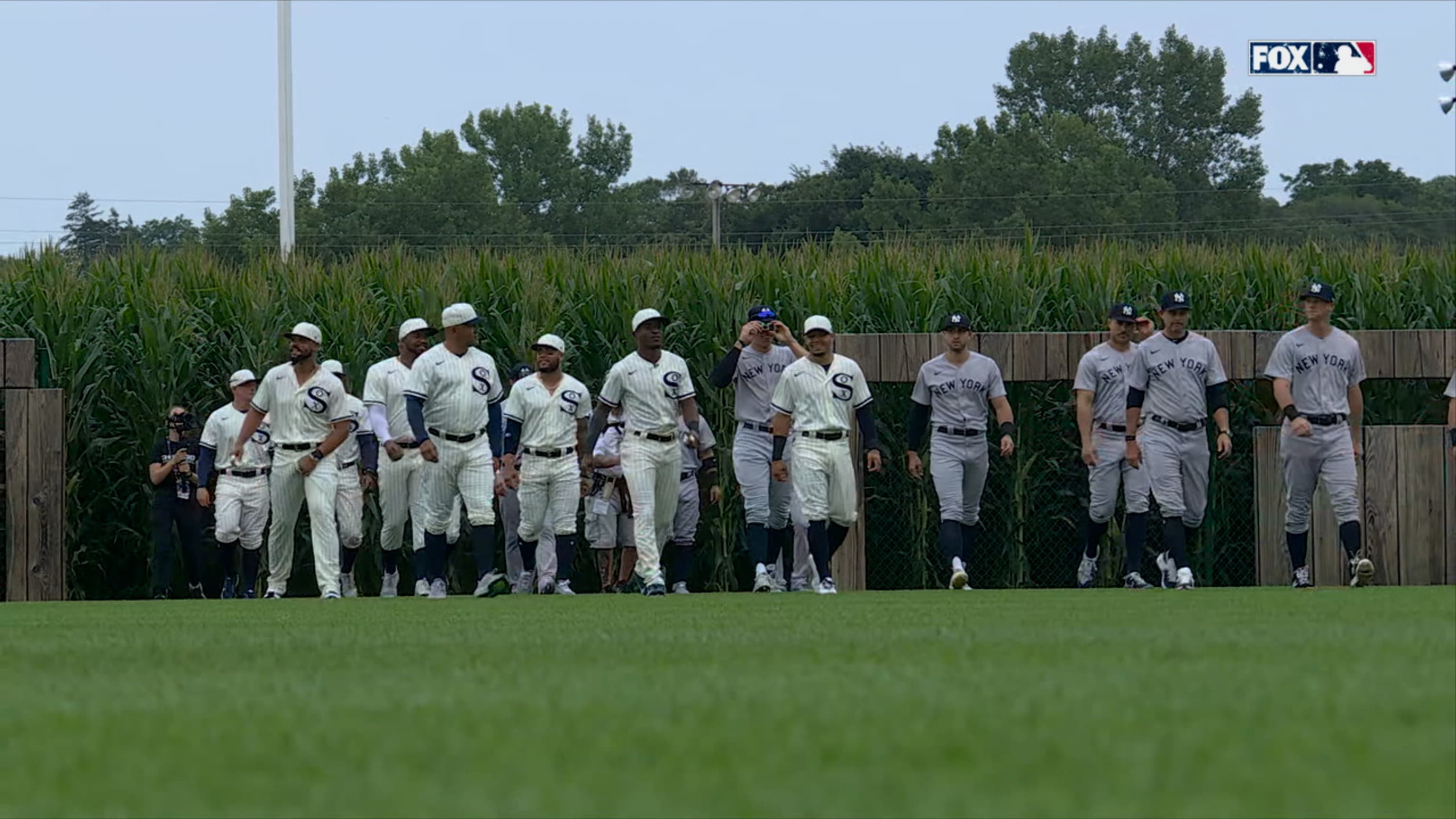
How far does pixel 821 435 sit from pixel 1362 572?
13.2 ft

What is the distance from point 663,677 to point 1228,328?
1518cm

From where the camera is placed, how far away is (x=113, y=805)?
4.05m

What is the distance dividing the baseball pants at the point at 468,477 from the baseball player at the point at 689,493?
1.64 metres

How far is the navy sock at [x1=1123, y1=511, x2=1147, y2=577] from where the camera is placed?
1623 centimetres

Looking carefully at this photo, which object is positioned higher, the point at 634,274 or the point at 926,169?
the point at 926,169

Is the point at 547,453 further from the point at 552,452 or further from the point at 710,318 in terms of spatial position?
the point at 710,318

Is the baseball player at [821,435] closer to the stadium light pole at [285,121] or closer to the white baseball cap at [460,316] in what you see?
the white baseball cap at [460,316]

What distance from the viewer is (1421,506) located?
57.1ft

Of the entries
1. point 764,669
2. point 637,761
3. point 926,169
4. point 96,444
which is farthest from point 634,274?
point 926,169

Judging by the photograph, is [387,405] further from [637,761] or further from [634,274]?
[637,761]

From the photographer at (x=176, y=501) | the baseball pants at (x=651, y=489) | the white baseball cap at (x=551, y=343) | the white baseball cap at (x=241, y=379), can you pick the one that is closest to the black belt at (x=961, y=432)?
the baseball pants at (x=651, y=489)

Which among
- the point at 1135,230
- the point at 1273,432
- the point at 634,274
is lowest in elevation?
the point at 1273,432

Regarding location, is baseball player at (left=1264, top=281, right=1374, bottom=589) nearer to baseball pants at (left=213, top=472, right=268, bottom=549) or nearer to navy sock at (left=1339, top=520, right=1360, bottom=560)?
navy sock at (left=1339, top=520, right=1360, bottom=560)

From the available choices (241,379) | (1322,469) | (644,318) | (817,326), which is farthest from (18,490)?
(1322,469)
